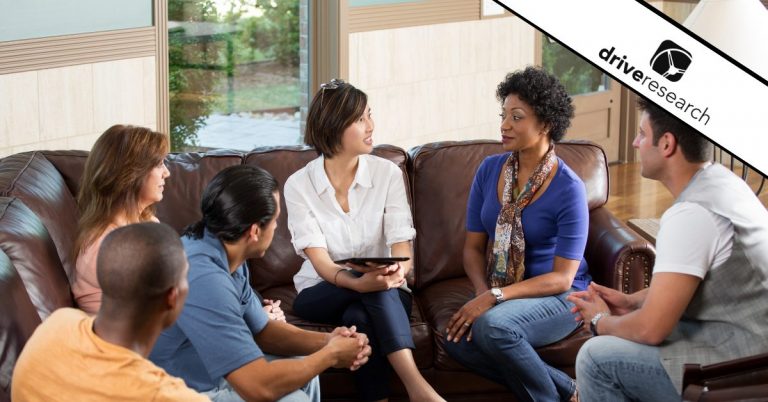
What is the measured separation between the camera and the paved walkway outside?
5828mm

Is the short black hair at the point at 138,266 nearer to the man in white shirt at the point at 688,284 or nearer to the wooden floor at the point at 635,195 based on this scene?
the man in white shirt at the point at 688,284

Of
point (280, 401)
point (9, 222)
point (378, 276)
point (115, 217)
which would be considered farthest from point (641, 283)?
point (9, 222)

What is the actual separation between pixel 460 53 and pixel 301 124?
132 cm

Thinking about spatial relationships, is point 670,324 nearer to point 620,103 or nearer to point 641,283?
point 641,283

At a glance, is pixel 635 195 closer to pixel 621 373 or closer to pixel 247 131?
pixel 247 131

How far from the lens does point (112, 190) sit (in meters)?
3.07

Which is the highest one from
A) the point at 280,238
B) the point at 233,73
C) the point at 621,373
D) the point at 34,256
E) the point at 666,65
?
the point at 666,65

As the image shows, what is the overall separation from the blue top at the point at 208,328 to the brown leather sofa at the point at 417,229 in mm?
393

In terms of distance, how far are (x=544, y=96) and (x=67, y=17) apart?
220 cm

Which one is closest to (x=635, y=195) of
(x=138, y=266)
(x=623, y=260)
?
(x=623, y=260)

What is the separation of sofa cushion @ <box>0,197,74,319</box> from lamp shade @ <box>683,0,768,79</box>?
2530 millimetres

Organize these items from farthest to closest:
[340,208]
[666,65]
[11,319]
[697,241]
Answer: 1. [340,208]
2. [666,65]
3. [697,241]
4. [11,319]

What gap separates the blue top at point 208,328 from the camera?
2535mm

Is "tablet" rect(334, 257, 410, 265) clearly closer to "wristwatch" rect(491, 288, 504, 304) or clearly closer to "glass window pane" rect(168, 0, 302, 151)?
"wristwatch" rect(491, 288, 504, 304)
